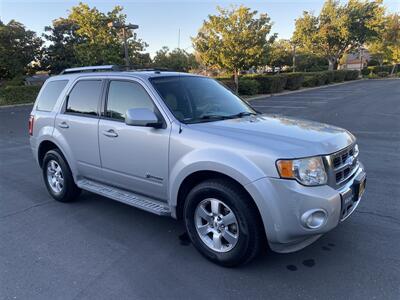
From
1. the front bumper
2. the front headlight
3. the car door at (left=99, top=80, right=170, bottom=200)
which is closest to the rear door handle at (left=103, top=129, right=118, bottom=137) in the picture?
the car door at (left=99, top=80, right=170, bottom=200)

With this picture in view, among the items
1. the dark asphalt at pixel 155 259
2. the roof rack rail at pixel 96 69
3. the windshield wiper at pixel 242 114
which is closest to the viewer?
the dark asphalt at pixel 155 259

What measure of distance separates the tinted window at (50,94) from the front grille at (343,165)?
150 inches

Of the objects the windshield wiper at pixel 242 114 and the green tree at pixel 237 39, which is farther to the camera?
the green tree at pixel 237 39

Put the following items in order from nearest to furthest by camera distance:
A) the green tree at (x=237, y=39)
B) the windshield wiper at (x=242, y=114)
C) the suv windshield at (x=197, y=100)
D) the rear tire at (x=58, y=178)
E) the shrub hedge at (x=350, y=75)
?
the suv windshield at (x=197, y=100) < the windshield wiper at (x=242, y=114) < the rear tire at (x=58, y=178) < the green tree at (x=237, y=39) < the shrub hedge at (x=350, y=75)

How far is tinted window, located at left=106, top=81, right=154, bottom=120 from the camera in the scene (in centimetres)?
375

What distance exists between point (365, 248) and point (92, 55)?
24566 millimetres

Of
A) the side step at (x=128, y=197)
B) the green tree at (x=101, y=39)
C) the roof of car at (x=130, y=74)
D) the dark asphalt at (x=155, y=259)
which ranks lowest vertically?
the dark asphalt at (x=155, y=259)

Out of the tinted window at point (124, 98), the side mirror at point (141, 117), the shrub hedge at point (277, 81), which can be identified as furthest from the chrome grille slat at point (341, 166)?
the shrub hedge at point (277, 81)

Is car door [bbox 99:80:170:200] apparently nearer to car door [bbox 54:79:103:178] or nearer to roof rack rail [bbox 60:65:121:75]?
car door [bbox 54:79:103:178]

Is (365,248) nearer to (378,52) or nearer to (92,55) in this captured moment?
(92,55)

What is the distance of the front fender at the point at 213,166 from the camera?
2.85 meters

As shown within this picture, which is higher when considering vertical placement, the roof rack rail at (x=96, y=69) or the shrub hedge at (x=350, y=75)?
the roof rack rail at (x=96, y=69)

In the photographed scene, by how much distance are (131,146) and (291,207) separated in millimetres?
1899

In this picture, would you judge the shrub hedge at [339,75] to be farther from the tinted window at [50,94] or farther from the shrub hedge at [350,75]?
the tinted window at [50,94]
